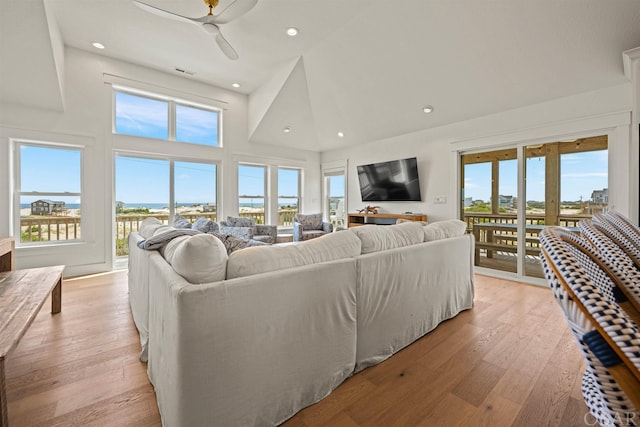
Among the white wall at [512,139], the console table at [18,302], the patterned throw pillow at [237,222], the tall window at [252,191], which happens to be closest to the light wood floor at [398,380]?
the console table at [18,302]

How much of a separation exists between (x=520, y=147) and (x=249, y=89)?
489 cm

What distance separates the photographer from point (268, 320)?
1280 mm

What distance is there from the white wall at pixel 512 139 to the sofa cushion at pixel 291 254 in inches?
124

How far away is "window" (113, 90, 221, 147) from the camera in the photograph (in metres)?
4.63

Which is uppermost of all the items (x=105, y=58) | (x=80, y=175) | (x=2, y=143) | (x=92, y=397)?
(x=105, y=58)

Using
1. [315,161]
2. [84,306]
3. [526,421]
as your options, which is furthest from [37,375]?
[315,161]

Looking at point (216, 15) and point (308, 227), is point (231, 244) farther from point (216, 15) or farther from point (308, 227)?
point (308, 227)

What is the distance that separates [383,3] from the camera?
316cm

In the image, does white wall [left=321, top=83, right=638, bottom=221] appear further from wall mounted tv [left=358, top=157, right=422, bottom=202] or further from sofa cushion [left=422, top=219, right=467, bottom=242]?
sofa cushion [left=422, top=219, right=467, bottom=242]

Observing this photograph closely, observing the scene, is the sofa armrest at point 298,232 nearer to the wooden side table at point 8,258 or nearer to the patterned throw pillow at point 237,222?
the patterned throw pillow at point 237,222

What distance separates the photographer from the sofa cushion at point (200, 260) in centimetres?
117

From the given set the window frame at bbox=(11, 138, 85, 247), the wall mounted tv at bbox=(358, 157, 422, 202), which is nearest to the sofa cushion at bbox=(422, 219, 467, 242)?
the wall mounted tv at bbox=(358, 157, 422, 202)

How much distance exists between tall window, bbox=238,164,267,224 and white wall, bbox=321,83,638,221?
2190 mm

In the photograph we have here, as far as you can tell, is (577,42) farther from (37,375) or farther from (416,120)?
(37,375)
